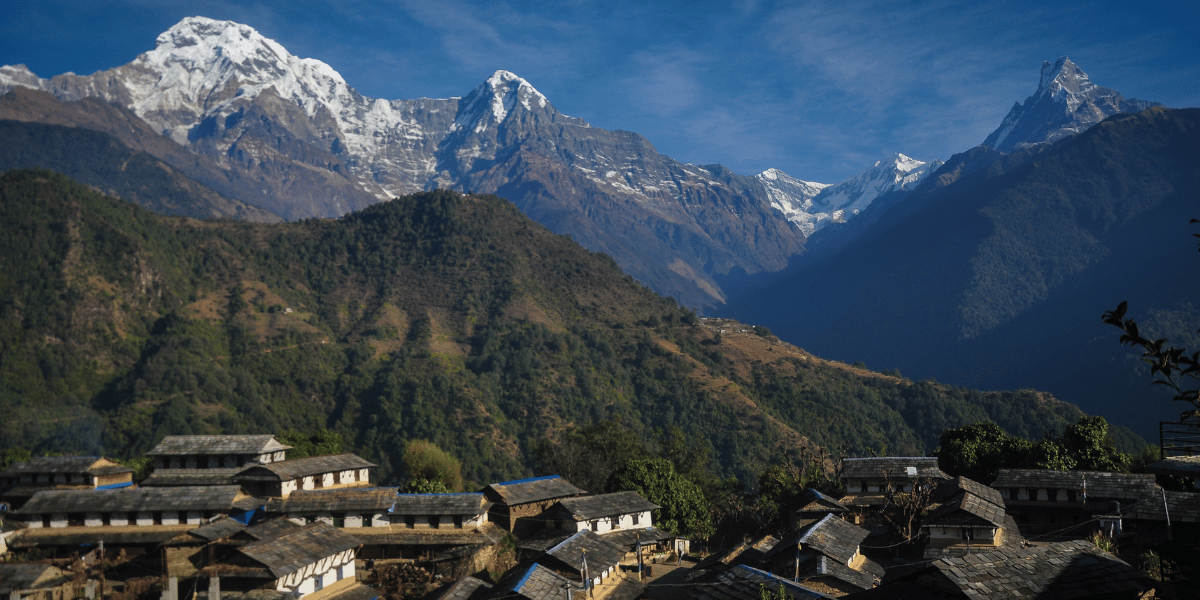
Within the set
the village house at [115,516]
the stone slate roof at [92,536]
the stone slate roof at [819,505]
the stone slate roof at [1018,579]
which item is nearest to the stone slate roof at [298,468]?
the village house at [115,516]

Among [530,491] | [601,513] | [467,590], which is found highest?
[530,491]

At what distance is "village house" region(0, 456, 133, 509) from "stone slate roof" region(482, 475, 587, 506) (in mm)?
24470

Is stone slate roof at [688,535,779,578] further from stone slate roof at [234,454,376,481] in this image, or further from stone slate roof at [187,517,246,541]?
stone slate roof at [234,454,376,481]

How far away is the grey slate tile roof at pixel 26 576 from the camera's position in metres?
34.3

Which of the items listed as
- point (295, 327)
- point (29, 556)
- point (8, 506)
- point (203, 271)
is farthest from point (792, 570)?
point (203, 271)

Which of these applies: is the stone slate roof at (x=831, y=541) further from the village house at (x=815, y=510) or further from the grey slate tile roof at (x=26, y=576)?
the grey slate tile roof at (x=26, y=576)

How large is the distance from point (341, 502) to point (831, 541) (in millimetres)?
27304

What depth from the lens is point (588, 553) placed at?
35.7 m

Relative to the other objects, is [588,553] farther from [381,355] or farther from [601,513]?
[381,355]

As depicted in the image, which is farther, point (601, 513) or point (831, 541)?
point (601, 513)

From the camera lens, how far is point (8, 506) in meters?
49.6

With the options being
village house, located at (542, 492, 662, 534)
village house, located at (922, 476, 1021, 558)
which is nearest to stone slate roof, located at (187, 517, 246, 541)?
village house, located at (542, 492, 662, 534)

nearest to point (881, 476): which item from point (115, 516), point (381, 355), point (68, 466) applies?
point (115, 516)

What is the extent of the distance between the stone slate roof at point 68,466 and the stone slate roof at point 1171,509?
2239 inches
